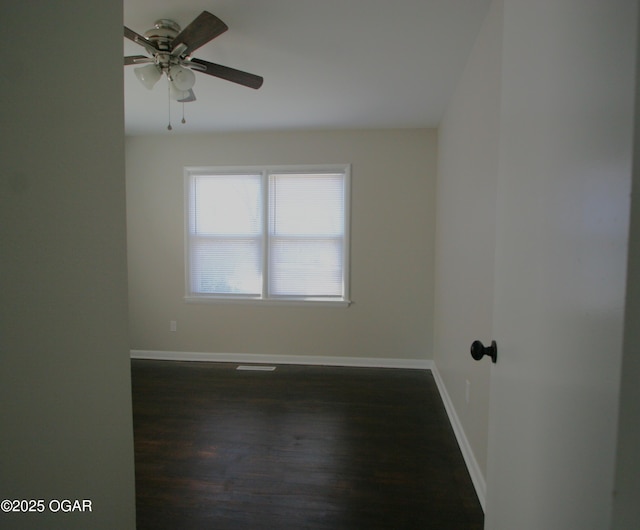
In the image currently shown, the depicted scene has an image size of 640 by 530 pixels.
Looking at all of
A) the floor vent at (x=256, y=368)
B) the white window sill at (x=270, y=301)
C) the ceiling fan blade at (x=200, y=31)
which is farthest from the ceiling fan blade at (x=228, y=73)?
the floor vent at (x=256, y=368)

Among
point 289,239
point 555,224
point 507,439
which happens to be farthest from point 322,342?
point 555,224

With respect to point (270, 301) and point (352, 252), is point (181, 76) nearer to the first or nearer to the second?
point (352, 252)

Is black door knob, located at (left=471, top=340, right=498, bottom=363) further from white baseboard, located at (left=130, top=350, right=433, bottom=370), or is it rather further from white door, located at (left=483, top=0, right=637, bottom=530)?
white baseboard, located at (left=130, top=350, right=433, bottom=370)

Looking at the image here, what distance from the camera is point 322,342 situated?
370 cm

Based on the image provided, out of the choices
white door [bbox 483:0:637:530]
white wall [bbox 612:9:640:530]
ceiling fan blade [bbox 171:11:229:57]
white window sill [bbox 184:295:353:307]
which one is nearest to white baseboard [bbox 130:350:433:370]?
white window sill [bbox 184:295:353:307]

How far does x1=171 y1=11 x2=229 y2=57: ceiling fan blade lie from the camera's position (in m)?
1.53

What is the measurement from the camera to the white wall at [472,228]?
64.7 inches

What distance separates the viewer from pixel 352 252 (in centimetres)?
363

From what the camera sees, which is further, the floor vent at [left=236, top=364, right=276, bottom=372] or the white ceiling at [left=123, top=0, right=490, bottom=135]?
the floor vent at [left=236, top=364, right=276, bottom=372]

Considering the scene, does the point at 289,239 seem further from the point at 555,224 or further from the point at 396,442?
the point at 555,224

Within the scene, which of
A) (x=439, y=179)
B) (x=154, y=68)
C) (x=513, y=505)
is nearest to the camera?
(x=513, y=505)

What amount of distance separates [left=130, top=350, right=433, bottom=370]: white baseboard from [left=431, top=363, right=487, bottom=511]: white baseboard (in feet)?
2.09

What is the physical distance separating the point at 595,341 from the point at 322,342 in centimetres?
334

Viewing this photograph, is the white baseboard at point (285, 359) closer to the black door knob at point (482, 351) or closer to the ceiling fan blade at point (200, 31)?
the black door knob at point (482, 351)
